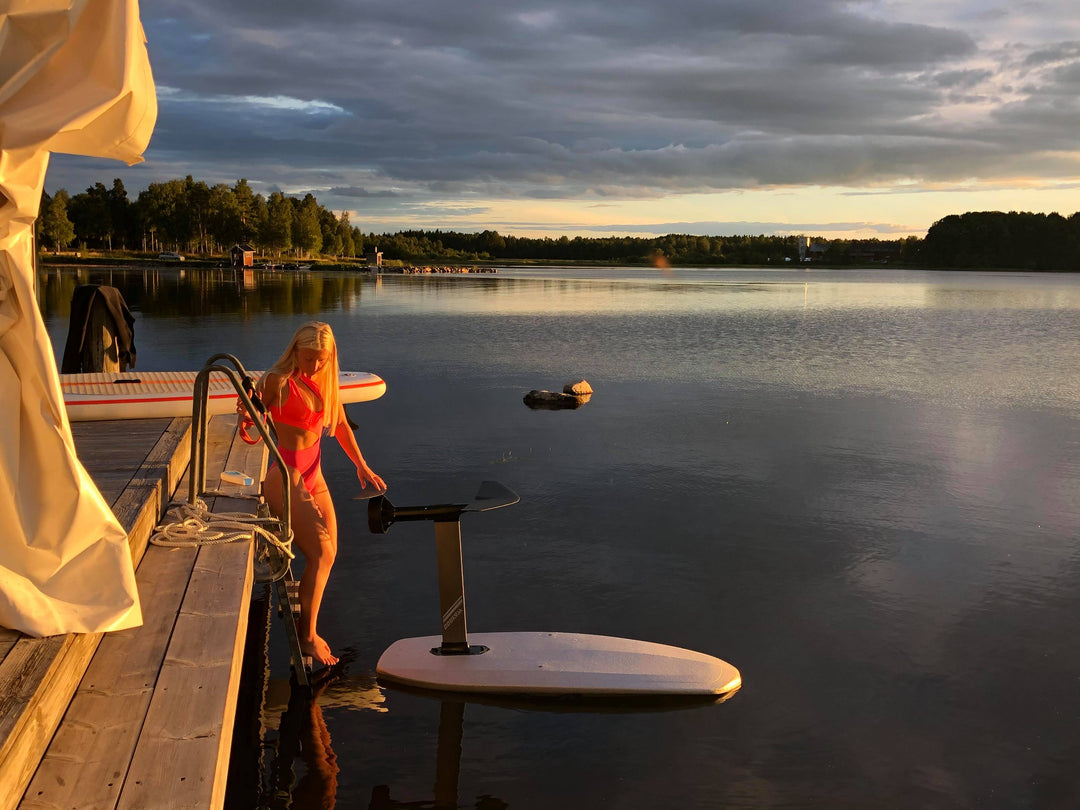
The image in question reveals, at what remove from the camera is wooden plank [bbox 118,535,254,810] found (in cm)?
313

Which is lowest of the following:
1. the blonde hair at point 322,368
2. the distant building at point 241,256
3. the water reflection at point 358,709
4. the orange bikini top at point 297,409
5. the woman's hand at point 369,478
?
the water reflection at point 358,709

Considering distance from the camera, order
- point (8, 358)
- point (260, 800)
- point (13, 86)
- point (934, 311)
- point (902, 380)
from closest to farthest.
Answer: point (13, 86), point (8, 358), point (260, 800), point (902, 380), point (934, 311)

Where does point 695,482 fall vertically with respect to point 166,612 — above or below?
below

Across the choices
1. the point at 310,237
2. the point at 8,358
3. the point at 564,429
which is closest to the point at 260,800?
the point at 8,358

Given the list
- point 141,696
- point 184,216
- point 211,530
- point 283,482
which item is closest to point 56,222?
point 184,216

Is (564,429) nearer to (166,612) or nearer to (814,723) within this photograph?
(814,723)

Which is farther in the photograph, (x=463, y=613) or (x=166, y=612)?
(x=463, y=613)

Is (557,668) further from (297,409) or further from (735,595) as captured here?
(735,595)

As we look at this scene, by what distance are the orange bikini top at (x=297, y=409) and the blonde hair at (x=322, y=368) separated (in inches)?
1.6

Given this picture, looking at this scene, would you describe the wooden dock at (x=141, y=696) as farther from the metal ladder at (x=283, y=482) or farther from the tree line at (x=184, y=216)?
the tree line at (x=184, y=216)

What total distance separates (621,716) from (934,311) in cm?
5881

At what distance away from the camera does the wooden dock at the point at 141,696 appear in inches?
120

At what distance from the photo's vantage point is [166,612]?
4.46m

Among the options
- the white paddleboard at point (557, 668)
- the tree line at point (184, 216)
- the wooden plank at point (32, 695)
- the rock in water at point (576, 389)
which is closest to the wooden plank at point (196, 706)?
the wooden plank at point (32, 695)
